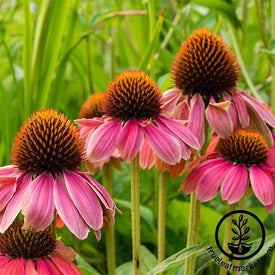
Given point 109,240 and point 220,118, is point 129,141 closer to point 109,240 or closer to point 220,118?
point 220,118

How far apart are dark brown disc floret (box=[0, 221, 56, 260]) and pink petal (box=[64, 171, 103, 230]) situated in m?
0.06

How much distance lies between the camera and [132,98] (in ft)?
1.85

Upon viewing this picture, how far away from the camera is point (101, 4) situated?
194 centimetres

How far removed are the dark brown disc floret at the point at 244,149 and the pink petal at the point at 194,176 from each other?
3 centimetres

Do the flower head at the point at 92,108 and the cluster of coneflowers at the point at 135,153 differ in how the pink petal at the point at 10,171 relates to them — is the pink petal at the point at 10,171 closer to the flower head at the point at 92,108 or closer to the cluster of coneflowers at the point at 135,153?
the cluster of coneflowers at the point at 135,153

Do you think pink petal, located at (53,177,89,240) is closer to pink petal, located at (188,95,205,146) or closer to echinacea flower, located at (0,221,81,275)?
echinacea flower, located at (0,221,81,275)

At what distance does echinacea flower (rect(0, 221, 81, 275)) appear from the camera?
494mm

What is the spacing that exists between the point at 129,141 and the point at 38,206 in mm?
116

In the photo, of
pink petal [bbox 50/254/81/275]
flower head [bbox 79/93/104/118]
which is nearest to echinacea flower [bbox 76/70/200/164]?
pink petal [bbox 50/254/81/275]

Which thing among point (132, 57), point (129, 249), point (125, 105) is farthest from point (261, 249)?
point (132, 57)

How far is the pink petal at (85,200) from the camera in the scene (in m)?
0.48

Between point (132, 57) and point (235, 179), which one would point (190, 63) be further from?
point (132, 57)

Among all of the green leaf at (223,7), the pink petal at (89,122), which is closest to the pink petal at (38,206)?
the pink petal at (89,122)

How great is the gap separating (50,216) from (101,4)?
1.58 m
